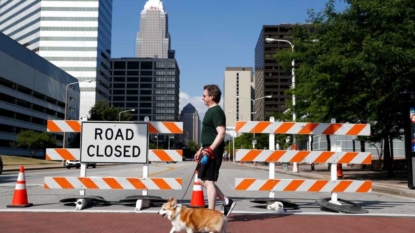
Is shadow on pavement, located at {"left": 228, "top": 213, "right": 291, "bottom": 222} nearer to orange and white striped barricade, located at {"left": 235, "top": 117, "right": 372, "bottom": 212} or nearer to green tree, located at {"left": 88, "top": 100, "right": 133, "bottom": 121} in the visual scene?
orange and white striped barricade, located at {"left": 235, "top": 117, "right": 372, "bottom": 212}

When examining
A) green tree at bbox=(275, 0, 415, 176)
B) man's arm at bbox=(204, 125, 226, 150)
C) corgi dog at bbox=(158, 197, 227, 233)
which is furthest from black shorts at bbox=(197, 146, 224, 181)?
green tree at bbox=(275, 0, 415, 176)

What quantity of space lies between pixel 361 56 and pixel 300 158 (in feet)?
28.9

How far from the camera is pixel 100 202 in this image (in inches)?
335

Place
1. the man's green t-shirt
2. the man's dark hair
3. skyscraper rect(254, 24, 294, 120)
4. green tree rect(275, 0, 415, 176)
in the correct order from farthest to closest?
1. skyscraper rect(254, 24, 294, 120)
2. green tree rect(275, 0, 415, 176)
3. the man's dark hair
4. the man's green t-shirt

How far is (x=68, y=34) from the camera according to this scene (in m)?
120

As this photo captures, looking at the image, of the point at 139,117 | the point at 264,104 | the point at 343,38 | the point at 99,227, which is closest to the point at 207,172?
the point at 99,227

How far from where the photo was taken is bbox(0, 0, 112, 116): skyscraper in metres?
118

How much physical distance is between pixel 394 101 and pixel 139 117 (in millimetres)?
173109

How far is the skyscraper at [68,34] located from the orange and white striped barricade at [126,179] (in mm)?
116201

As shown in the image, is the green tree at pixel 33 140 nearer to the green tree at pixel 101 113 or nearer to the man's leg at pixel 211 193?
the green tree at pixel 101 113

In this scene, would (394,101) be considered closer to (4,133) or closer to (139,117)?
(4,133)

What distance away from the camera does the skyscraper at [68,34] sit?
118m

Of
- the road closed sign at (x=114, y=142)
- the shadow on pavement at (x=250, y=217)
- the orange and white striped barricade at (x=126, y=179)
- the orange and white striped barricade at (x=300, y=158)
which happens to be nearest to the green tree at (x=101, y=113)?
the orange and white striped barricade at (x=126, y=179)

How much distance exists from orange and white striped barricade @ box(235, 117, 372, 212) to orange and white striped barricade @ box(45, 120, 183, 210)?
128 cm
